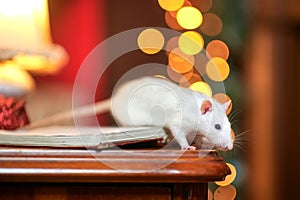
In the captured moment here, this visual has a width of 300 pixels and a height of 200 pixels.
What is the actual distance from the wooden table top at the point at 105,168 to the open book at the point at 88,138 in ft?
0.06

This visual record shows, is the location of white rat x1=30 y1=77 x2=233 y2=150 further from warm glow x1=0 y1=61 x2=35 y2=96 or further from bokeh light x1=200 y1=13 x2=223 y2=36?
bokeh light x1=200 y1=13 x2=223 y2=36

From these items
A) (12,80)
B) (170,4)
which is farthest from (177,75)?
(170,4)

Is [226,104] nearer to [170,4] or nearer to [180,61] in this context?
[180,61]

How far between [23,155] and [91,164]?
79 millimetres

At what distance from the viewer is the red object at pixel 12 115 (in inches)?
28.7

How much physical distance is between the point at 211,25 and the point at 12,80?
0.56 m

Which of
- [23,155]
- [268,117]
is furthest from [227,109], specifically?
[268,117]

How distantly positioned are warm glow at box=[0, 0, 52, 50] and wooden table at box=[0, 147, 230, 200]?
1.18 feet

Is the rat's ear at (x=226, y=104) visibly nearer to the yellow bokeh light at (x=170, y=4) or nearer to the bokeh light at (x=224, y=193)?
the bokeh light at (x=224, y=193)

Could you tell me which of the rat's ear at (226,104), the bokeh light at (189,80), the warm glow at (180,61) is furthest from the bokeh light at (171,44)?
the rat's ear at (226,104)

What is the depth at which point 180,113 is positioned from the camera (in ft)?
2.12

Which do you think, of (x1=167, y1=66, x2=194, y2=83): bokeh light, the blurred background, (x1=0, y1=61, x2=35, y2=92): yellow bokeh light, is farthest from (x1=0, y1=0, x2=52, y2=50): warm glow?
the blurred background

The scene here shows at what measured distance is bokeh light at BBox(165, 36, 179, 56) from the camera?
89cm

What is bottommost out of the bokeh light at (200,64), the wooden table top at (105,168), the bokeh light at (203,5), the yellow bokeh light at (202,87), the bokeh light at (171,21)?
the wooden table top at (105,168)
